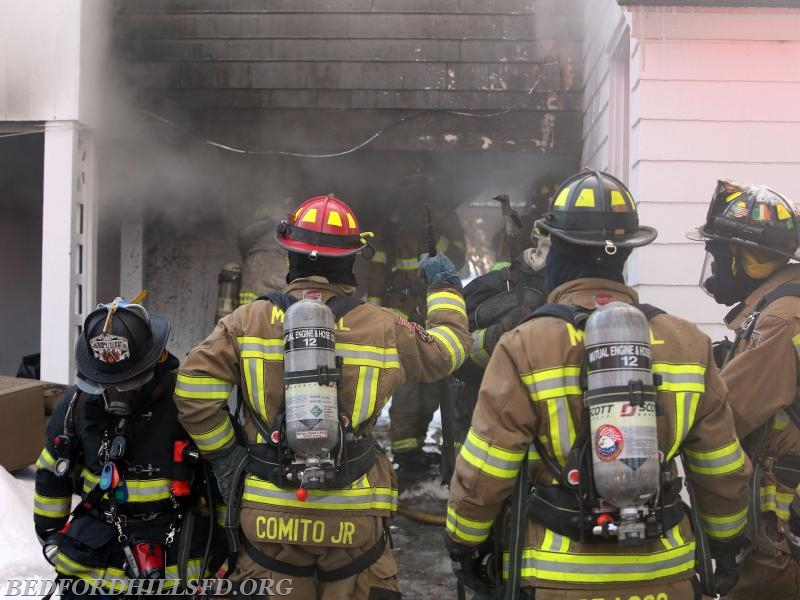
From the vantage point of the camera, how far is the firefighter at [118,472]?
286 centimetres

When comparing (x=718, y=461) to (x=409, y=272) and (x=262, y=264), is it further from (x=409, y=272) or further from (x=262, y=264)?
(x=262, y=264)

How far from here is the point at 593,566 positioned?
2.19 metres

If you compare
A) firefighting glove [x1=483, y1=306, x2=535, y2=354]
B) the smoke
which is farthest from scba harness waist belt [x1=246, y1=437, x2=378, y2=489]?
the smoke

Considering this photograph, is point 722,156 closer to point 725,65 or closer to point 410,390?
point 725,65

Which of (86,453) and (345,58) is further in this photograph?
(345,58)

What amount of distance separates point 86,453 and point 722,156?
380cm

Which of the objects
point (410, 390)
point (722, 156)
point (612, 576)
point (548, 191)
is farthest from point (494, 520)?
point (548, 191)

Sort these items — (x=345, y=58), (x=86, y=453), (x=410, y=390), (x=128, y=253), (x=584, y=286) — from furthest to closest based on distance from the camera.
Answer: (x=128, y=253)
(x=345, y=58)
(x=410, y=390)
(x=86, y=453)
(x=584, y=286)

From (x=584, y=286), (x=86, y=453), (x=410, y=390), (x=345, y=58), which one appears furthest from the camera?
(x=345, y=58)

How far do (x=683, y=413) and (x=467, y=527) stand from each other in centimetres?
66

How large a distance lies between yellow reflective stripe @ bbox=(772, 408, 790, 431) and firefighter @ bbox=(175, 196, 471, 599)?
1.36 m

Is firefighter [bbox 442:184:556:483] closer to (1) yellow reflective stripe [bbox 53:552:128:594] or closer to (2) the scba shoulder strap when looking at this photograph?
(2) the scba shoulder strap

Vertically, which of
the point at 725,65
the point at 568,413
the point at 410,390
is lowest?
the point at 410,390

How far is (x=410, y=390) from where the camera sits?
6480mm
